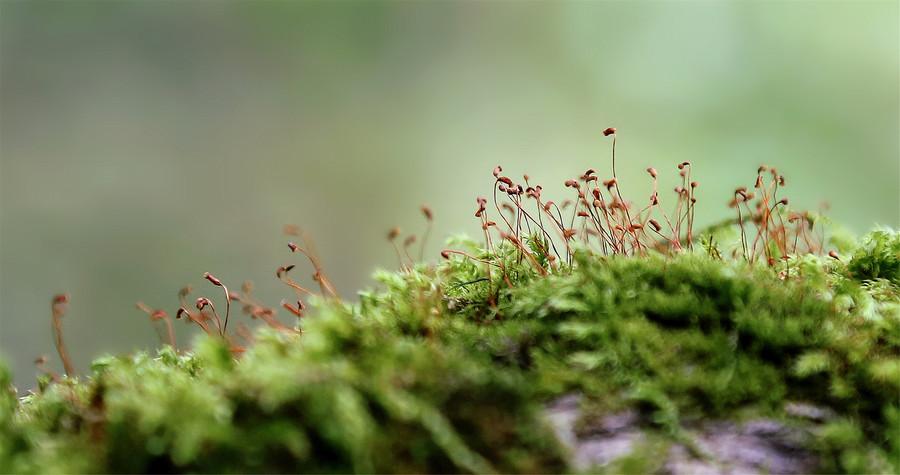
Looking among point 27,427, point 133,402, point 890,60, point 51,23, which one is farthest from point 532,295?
point 51,23

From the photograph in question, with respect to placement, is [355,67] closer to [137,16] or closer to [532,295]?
[137,16]

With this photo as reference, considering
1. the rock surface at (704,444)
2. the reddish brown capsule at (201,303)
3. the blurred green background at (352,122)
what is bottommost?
the rock surface at (704,444)

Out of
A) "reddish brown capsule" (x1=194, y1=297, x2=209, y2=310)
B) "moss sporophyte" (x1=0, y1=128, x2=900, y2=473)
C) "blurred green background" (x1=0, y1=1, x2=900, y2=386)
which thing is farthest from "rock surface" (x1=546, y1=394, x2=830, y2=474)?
"blurred green background" (x1=0, y1=1, x2=900, y2=386)

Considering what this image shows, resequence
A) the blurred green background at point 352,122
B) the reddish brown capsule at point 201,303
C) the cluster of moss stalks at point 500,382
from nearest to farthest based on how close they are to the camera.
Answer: the cluster of moss stalks at point 500,382
the reddish brown capsule at point 201,303
the blurred green background at point 352,122

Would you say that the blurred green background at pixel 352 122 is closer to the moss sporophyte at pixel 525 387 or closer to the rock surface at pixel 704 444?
the moss sporophyte at pixel 525 387

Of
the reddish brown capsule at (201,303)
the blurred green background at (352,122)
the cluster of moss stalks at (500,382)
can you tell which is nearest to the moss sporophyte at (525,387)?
the cluster of moss stalks at (500,382)

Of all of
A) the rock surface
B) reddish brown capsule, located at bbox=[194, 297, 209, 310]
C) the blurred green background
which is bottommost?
the rock surface

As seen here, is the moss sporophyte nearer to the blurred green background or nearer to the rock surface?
the rock surface
